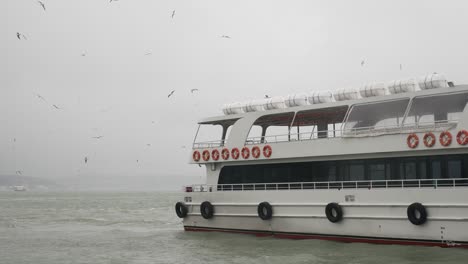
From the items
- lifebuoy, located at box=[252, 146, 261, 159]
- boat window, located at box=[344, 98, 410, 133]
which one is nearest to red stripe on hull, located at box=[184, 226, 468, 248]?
lifebuoy, located at box=[252, 146, 261, 159]

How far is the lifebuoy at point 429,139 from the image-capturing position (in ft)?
73.5

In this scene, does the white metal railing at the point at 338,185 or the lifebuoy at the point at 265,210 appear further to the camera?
the lifebuoy at the point at 265,210

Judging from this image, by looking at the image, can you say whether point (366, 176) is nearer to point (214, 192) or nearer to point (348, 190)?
point (348, 190)

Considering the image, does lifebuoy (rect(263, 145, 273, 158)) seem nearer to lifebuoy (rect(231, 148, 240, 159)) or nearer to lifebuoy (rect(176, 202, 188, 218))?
lifebuoy (rect(231, 148, 240, 159))

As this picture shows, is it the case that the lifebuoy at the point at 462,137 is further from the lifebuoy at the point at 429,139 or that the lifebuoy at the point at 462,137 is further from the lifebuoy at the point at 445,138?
the lifebuoy at the point at 429,139

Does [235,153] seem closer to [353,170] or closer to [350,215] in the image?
[353,170]

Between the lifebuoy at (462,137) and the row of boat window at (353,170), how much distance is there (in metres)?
0.64

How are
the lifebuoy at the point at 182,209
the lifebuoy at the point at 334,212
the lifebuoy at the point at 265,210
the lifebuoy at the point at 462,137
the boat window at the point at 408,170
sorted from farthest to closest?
1. the lifebuoy at the point at 182,209
2. the lifebuoy at the point at 265,210
3. the lifebuoy at the point at 334,212
4. the boat window at the point at 408,170
5. the lifebuoy at the point at 462,137

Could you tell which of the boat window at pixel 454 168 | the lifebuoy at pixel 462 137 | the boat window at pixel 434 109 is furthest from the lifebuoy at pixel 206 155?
the lifebuoy at pixel 462 137

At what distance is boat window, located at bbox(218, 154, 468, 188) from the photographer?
2256cm

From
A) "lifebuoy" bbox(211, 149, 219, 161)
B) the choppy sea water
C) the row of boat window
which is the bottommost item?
the choppy sea water

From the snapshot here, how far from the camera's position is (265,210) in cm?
2712

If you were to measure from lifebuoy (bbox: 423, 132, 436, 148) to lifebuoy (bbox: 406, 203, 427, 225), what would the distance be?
2.13 meters

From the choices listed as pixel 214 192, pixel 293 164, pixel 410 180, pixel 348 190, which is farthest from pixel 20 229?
pixel 410 180
